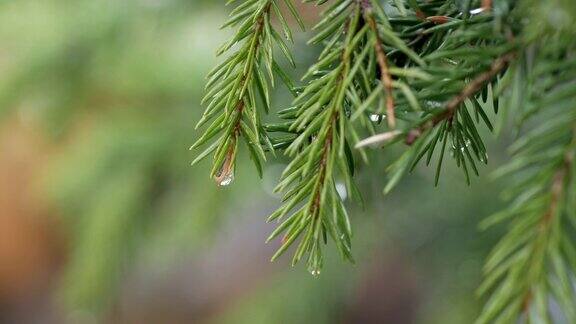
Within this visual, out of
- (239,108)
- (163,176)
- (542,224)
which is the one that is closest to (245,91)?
(239,108)

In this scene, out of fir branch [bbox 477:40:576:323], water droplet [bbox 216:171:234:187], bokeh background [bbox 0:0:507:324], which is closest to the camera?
fir branch [bbox 477:40:576:323]

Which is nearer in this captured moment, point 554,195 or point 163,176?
point 554,195

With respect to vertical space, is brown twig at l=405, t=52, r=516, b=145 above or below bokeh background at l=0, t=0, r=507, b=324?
above

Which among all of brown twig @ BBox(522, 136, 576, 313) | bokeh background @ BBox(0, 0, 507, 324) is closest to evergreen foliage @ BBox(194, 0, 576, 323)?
brown twig @ BBox(522, 136, 576, 313)

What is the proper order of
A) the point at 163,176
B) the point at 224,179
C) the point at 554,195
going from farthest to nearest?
the point at 163,176
the point at 224,179
the point at 554,195

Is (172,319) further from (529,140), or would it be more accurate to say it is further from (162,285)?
(529,140)

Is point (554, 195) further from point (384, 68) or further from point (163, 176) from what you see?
point (163, 176)

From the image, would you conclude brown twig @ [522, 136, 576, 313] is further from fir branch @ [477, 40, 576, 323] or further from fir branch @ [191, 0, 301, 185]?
fir branch @ [191, 0, 301, 185]

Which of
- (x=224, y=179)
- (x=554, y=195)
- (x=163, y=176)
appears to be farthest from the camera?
(x=163, y=176)
